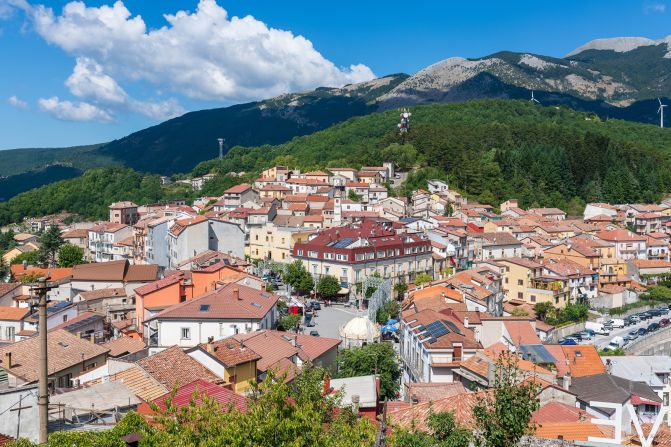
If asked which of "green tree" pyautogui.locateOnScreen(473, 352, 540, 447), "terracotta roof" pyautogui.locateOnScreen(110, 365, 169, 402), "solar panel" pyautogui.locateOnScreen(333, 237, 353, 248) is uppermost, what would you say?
"solar panel" pyautogui.locateOnScreen(333, 237, 353, 248)

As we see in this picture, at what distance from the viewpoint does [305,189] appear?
88.4 metres

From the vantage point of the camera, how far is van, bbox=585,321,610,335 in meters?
50.2

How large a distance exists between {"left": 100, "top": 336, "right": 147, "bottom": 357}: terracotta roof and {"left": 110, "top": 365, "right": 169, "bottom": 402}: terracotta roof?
7653 millimetres

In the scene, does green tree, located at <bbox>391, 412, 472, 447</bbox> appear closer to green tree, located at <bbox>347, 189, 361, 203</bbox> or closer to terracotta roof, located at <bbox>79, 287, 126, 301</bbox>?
terracotta roof, located at <bbox>79, 287, 126, 301</bbox>

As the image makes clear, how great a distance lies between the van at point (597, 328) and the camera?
165 ft

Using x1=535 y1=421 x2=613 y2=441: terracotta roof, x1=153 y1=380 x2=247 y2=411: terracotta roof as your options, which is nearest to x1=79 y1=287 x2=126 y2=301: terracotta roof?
x1=153 y1=380 x2=247 y2=411: terracotta roof

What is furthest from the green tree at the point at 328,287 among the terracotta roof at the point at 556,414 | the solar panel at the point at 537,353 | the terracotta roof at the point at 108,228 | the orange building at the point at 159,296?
the terracotta roof at the point at 108,228

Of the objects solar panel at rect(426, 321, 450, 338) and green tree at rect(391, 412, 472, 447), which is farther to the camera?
solar panel at rect(426, 321, 450, 338)

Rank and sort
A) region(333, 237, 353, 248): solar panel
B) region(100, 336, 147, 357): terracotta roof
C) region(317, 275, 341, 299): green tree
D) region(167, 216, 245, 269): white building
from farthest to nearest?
region(167, 216, 245, 269): white building < region(333, 237, 353, 248): solar panel < region(317, 275, 341, 299): green tree < region(100, 336, 147, 357): terracotta roof

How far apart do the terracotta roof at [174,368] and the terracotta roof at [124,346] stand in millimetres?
6873

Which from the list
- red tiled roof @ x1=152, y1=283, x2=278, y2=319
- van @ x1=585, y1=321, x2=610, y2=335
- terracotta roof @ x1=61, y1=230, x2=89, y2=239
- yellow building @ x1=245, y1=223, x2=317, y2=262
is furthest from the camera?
terracotta roof @ x1=61, y1=230, x2=89, y2=239

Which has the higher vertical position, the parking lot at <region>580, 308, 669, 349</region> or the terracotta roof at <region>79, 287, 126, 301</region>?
the terracotta roof at <region>79, 287, 126, 301</region>

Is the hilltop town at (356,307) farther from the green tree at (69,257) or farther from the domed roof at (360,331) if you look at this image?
the green tree at (69,257)

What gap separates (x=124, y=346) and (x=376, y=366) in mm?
11873
